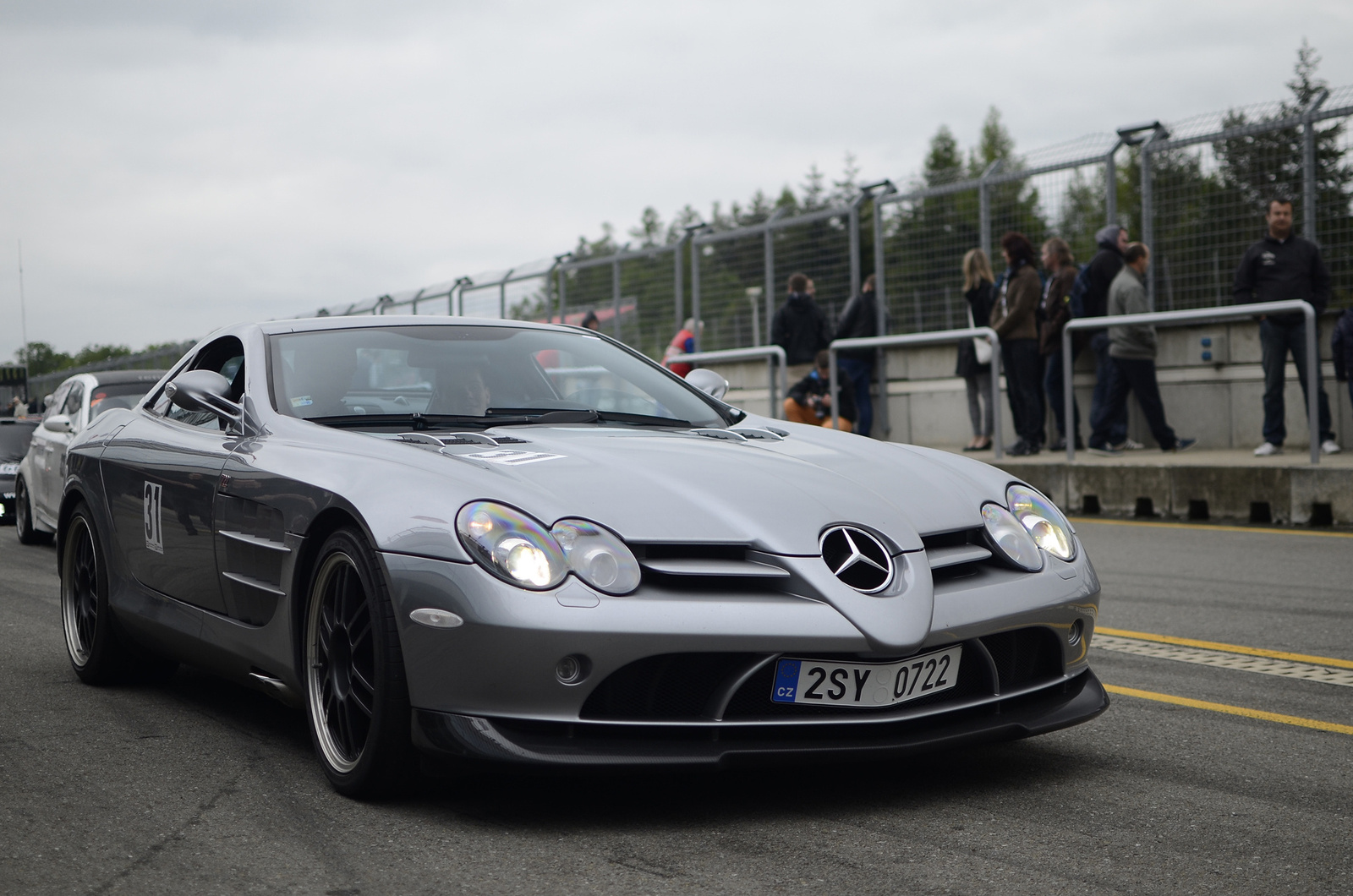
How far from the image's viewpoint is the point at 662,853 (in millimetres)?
3369

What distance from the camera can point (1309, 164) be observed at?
1285cm

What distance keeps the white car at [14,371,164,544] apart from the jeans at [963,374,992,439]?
23.7 feet

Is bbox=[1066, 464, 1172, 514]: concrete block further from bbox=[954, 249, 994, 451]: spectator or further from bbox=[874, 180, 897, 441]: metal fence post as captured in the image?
bbox=[874, 180, 897, 441]: metal fence post

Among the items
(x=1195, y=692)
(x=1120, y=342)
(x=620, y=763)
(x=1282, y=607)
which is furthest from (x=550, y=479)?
(x=1120, y=342)

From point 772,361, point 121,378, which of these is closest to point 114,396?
point 121,378

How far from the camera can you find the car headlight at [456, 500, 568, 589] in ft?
11.4

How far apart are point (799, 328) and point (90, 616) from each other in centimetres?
1087

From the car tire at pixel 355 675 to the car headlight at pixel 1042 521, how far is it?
172 centimetres

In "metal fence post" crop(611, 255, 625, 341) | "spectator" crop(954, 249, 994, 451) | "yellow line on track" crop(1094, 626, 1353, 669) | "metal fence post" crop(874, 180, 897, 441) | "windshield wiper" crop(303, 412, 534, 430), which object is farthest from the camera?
"metal fence post" crop(611, 255, 625, 341)

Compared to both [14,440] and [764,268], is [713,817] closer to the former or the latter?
[14,440]

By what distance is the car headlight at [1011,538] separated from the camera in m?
3.96

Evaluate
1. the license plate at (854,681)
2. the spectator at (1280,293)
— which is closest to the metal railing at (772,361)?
the spectator at (1280,293)

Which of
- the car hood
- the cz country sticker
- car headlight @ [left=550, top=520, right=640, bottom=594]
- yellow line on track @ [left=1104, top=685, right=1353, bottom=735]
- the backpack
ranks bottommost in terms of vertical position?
yellow line on track @ [left=1104, top=685, right=1353, bottom=735]

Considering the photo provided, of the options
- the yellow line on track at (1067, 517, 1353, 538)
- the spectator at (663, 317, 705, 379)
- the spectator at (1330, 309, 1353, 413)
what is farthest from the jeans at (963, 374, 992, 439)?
the spectator at (663, 317, 705, 379)
